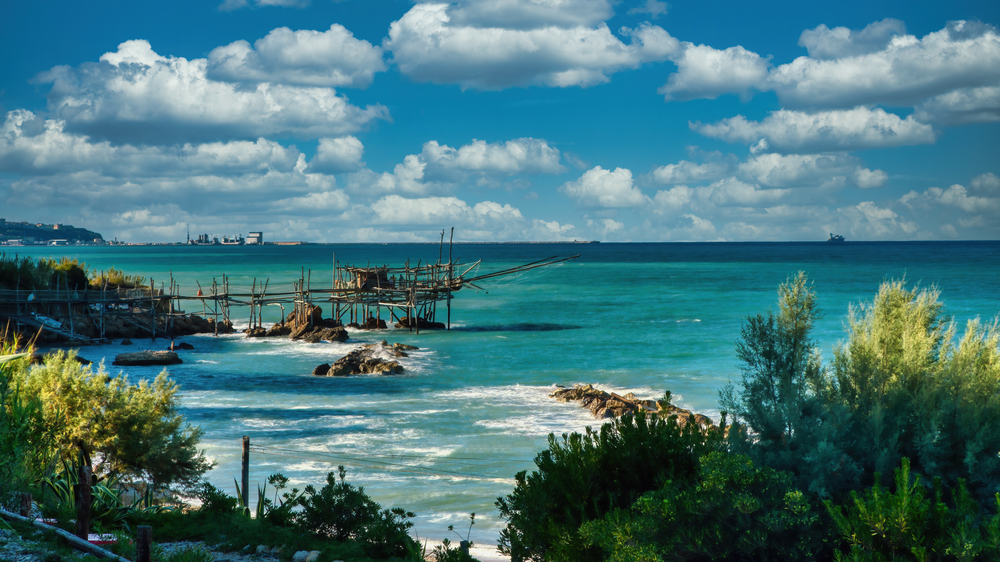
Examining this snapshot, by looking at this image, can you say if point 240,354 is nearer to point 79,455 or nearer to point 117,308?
point 117,308

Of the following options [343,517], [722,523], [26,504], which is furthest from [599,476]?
[26,504]

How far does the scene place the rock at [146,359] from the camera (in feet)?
95.7

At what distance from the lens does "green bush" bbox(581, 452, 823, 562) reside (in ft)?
22.4

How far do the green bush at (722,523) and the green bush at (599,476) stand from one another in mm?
848

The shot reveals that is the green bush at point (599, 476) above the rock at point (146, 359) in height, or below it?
above

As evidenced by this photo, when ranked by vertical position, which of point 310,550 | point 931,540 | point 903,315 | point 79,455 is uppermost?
point 903,315

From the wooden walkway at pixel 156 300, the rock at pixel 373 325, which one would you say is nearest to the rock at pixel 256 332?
the wooden walkway at pixel 156 300

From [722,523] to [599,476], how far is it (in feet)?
5.49

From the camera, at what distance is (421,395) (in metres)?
24.2

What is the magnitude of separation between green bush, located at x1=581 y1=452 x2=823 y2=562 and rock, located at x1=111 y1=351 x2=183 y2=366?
28034mm

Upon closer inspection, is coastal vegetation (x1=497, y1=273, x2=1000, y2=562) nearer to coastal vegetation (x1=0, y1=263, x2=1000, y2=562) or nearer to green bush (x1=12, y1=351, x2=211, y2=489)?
coastal vegetation (x1=0, y1=263, x2=1000, y2=562)

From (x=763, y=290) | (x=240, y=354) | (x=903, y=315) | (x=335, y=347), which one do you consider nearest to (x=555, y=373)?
(x=335, y=347)

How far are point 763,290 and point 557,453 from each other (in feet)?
226

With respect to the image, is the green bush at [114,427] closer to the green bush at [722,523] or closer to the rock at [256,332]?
the green bush at [722,523]
